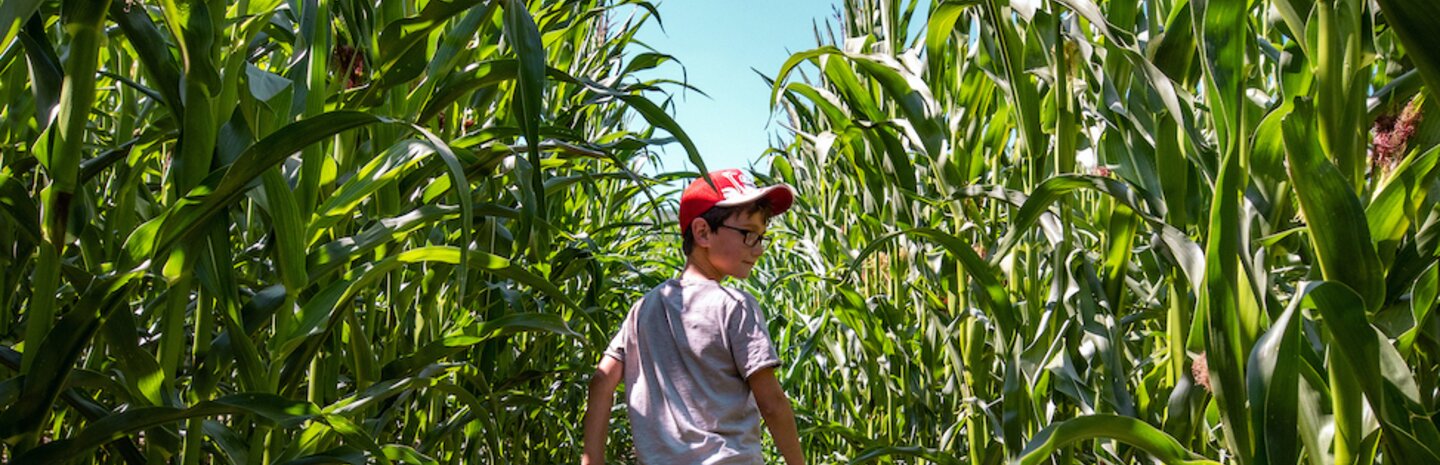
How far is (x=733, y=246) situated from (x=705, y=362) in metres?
0.20

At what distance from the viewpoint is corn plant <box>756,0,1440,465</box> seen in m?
0.72

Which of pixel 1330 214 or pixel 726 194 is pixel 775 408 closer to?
pixel 726 194

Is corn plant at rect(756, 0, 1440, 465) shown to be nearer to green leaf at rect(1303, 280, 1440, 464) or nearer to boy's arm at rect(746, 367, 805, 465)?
green leaf at rect(1303, 280, 1440, 464)

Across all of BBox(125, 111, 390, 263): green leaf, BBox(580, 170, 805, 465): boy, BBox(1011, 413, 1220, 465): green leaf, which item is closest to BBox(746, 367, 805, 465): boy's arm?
BBox(580, 170, 805, 465): boy

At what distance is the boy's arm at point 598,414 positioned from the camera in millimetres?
1687

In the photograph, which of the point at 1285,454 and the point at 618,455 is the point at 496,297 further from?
the point at 618,455

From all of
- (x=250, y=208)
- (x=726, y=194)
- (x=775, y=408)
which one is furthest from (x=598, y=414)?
(x=250, y=208)

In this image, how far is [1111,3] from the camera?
3.51 ft

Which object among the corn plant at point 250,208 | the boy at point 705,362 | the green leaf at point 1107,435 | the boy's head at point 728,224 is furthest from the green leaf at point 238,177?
the boy's head at point 728,224

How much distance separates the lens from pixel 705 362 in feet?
5.42

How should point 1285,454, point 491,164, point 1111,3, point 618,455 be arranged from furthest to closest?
point 618,455
point 491,164
point 1111,3
point 1285,454

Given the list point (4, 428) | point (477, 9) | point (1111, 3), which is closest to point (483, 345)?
point (477, 9)

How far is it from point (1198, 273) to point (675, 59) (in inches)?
39.8

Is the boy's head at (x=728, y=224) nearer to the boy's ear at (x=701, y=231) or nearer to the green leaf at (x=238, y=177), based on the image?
the boy's ear at (x=701, y=231)
